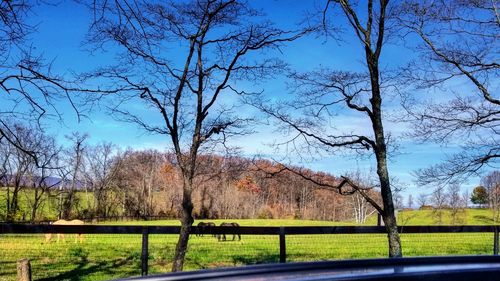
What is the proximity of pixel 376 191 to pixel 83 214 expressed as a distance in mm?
48774

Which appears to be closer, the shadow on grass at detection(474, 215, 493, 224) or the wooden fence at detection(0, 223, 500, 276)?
the wooden fence at detection(0, 223, 500, 276)

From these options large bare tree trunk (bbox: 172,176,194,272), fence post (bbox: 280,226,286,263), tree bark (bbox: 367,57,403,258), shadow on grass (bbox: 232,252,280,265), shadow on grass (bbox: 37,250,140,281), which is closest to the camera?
tree bark (bbox: 367,57,403,258)

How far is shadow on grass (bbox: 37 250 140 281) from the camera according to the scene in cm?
877

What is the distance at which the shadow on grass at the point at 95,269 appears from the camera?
8.77 meters

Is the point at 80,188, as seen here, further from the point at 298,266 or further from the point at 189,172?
the point at 298,266

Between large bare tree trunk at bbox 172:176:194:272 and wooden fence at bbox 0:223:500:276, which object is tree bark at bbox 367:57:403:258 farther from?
large bare tree trunk at bbox 172:176:194:272

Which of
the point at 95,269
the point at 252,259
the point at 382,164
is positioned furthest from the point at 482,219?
the point at 95,269

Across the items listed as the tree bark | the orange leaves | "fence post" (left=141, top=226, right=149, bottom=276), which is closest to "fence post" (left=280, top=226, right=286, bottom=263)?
the orange leaves

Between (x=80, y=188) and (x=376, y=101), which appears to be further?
(x=80, y=188)

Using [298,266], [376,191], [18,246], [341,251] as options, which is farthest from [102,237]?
[298,266]

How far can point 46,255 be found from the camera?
11539 mm

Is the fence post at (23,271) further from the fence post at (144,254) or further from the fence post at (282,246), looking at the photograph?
the fence post at (282,246)

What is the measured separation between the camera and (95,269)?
9.75m

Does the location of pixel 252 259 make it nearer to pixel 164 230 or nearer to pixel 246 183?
pixel 164 230
